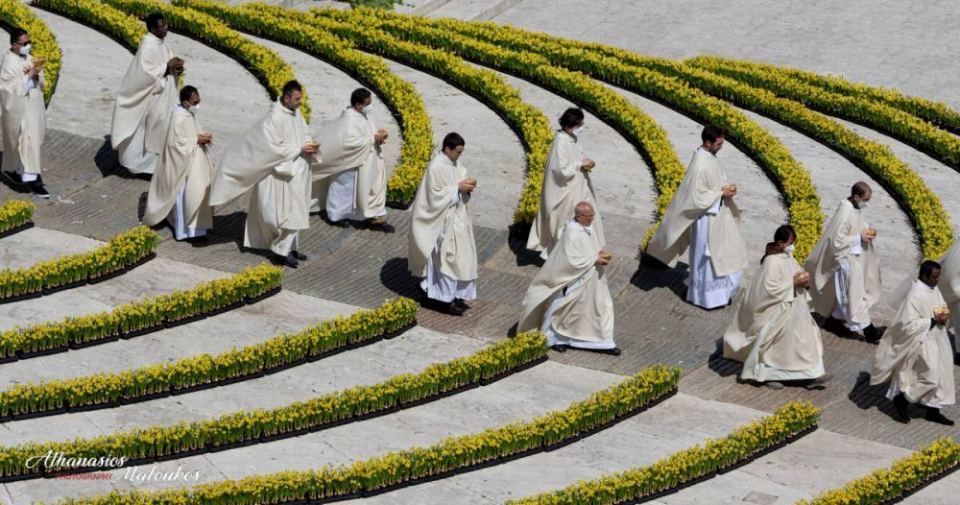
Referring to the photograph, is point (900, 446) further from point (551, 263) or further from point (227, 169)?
point (227, 169)

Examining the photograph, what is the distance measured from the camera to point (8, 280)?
57.5ft

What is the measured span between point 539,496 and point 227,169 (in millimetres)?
6604

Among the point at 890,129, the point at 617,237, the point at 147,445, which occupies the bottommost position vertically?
the point at 147,445

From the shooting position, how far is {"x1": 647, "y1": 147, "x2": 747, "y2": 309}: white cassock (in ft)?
63.6

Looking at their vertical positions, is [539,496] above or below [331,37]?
below

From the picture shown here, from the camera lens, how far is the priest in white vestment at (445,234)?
18.5 meters

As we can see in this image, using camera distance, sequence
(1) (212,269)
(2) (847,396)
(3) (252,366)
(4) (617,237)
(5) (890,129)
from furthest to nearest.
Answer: (5) (890,129) → (4) (617,237) → (1) (212,269) → (2) (847,396) → (3) (252,366)

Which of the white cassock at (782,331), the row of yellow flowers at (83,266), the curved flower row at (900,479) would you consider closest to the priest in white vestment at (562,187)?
the white cassock at (782,331)

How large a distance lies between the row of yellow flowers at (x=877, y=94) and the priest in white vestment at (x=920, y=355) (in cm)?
934

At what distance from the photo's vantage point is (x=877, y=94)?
1060 inches

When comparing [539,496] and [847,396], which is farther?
[847,396]

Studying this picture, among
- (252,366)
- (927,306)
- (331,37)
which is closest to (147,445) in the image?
(252,366)

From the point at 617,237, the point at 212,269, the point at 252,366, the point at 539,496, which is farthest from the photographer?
the point at 617,237

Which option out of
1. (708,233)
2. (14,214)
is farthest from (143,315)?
(708,233)
